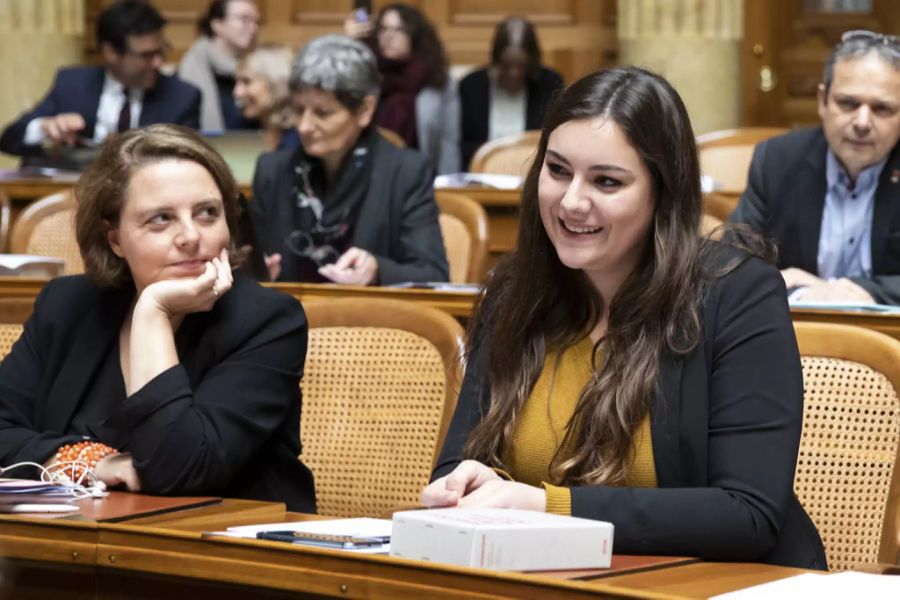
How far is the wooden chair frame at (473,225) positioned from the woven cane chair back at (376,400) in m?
1.50

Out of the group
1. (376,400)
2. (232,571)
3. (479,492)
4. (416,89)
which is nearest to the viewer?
(232,571)

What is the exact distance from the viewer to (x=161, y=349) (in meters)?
2.59

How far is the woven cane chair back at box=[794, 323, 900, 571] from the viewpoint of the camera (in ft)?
8.16

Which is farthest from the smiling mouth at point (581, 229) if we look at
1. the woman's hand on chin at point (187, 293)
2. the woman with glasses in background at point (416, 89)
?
the woman with glasses in background at point (416, 89)

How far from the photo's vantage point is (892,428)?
2.50 meters

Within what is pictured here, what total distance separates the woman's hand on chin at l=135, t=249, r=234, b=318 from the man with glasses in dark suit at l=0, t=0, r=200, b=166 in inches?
179

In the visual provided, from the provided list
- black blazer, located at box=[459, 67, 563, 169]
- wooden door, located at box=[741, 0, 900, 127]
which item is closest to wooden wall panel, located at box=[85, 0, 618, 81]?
wooden door, located at box=[741, 0, 900, 127]

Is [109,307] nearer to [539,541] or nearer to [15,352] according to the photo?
[15,352]

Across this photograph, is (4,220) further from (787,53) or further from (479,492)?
(787,53)

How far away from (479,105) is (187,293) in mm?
5781

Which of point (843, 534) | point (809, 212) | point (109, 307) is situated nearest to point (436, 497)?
point (843, 534)

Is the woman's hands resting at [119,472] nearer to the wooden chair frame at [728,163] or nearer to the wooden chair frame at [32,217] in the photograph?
the wooden chair frame at [32,217]

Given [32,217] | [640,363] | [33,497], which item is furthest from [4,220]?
[640,363]

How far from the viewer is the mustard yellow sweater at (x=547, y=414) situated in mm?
2314
